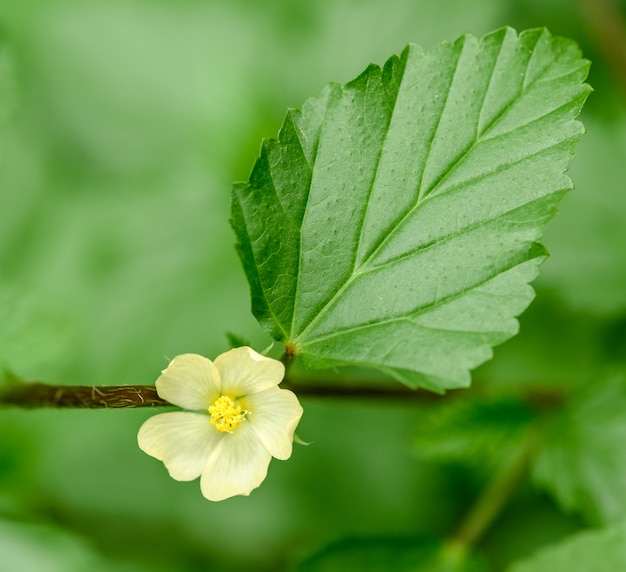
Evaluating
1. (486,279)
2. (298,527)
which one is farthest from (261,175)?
(298,527)

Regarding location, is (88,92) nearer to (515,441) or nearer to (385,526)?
(385,526)

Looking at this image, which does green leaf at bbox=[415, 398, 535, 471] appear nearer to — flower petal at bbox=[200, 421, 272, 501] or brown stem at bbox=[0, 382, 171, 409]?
flower petal at bbox=[200, 421, 272, 501]

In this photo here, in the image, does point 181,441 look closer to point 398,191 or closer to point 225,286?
point 398,191

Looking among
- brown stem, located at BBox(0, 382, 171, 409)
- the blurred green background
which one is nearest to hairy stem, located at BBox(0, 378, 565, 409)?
brown stem, located at BBox(0, 382, 171, 409)

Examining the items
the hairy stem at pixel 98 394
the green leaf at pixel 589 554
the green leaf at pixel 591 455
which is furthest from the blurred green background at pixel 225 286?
the hairy stem at pixel 98 394

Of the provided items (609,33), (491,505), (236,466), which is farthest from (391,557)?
(609,33)

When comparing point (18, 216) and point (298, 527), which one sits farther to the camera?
point (18, 216)
